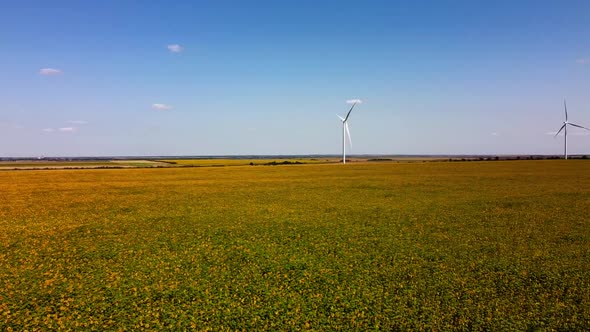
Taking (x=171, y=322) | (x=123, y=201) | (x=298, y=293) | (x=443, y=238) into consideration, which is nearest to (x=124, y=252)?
(x=171, y=322)

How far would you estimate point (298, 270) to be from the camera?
7969mm

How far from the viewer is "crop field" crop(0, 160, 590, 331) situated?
580 cm

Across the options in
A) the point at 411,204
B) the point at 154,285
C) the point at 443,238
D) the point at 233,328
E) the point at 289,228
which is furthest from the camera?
the point at 411,204

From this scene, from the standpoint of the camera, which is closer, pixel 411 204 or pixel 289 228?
pixel 289 228

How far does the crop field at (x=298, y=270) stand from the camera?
5801mm

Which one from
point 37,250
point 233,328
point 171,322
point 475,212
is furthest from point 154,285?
point 475,212

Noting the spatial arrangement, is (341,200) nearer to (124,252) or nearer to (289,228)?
(289,228)

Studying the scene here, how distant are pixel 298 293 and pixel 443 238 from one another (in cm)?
607

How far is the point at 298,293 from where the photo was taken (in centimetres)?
673

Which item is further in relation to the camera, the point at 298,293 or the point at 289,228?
the point at 289,228

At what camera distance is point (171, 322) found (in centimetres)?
566

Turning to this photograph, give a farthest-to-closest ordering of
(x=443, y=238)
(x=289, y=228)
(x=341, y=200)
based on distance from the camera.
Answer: (x=341, y=200)
(x=289, y=228)
(x=443, y=238)

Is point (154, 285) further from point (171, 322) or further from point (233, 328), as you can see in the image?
point (233, 328)

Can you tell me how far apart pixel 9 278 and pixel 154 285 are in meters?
3.25
